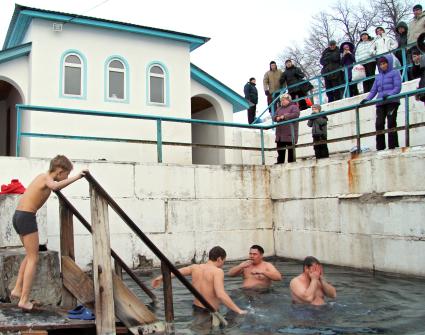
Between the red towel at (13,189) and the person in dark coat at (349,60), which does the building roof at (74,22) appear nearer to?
the person in dark coat at (349,60)

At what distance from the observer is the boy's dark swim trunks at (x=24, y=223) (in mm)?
5578

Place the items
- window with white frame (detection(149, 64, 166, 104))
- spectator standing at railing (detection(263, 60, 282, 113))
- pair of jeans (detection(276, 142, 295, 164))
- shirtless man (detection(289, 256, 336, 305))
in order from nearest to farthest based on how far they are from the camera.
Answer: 1. shirtless man (detection(289, 256, 336, 305))
2. pair of jeans (detection(276, 142, 295, 164))
3. window with white frame (detection(149, 64, 166, 104))
4. spectator standing at railing (detection(263, 60, 282, 113))

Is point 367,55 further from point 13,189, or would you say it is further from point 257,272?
point 13,189

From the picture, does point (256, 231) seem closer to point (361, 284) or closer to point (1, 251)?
point (361, 284)

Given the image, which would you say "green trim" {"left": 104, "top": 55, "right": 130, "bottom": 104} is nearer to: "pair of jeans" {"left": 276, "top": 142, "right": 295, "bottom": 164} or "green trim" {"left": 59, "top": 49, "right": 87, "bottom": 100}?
"green trim" {"left": 59, "top": 49, "right": 87, "bottom": 100}

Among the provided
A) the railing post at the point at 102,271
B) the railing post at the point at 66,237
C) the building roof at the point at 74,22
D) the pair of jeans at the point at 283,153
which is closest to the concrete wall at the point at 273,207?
the pair of jeans at the point at 283,153

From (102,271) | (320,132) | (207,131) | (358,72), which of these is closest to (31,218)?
(102,271)

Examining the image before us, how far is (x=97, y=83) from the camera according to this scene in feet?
45.3

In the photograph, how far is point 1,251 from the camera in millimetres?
6559

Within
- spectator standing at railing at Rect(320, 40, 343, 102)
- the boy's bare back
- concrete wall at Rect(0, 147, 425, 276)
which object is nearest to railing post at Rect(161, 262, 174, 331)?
the boy's bare back

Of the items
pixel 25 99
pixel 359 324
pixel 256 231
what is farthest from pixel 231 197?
pixel 25 99

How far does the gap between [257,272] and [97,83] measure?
8.13 metres

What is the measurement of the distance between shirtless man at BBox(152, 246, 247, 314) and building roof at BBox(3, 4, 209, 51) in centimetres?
927

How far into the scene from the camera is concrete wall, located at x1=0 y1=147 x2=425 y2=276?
868cm
